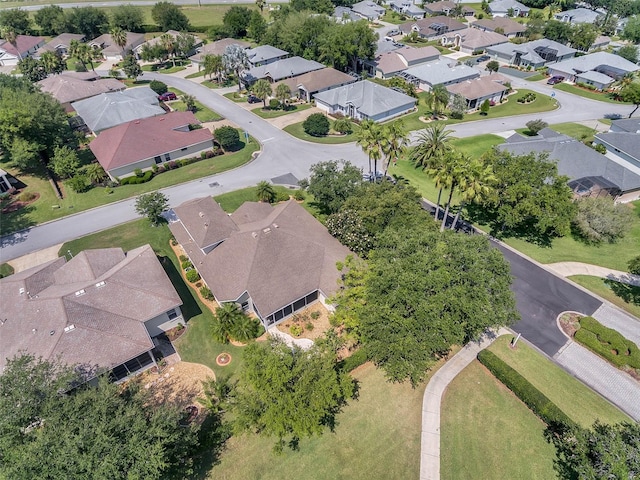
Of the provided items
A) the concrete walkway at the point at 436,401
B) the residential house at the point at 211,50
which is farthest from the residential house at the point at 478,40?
the concrete walkway at the point at 436,401

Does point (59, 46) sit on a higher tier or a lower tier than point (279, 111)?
higher

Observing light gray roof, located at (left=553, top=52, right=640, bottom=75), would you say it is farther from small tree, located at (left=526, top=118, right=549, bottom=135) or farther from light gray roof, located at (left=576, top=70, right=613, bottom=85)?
small tree, located at (left=526, top=118, right=549, bottom=135)

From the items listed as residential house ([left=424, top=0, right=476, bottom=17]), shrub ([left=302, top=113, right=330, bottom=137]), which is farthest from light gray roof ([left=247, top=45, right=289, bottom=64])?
residential house ([left=424, top=0, right=476, bottom=17])

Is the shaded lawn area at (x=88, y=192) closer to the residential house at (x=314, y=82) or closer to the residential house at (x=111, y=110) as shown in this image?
the residential house at (x=111, y=110)

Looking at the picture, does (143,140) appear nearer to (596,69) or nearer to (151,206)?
(151,206)

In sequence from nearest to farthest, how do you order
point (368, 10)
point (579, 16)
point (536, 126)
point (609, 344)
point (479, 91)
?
1. point (609, 344)
2. point (536, 126)
3. point (479, 91)
4. point (579, 16)
5. point (368, 10)

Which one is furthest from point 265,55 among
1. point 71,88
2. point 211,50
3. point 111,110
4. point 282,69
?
point 71,88
